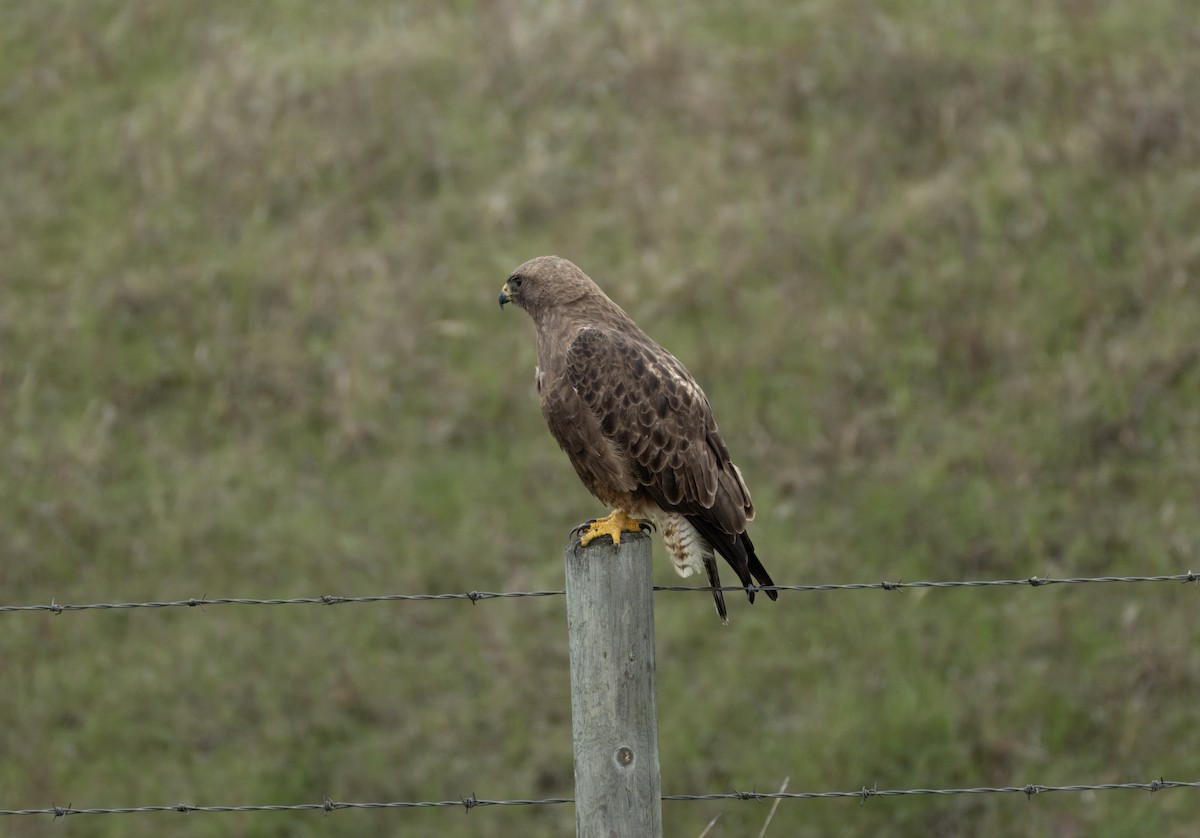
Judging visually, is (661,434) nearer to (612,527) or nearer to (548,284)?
(612,527)

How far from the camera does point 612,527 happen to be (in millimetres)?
4531

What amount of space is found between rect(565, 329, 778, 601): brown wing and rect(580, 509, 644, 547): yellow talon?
0.40 feet

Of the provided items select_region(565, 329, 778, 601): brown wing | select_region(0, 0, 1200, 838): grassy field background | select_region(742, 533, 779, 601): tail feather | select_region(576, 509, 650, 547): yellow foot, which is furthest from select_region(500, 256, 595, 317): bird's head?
select_region(0, 0, 1200, 838): grassy field background

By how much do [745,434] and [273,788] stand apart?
3834 millimetres

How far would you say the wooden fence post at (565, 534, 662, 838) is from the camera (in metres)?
3.54

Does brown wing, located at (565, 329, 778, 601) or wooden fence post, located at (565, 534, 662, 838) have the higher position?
brown wing, located at (565, 329, 778, 601)

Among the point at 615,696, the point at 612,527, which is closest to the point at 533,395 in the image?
the point at 612,527

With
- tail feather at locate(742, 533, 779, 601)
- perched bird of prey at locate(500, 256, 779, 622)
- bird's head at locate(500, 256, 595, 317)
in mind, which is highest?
bird's head at locate(500, 256, 595, 317)

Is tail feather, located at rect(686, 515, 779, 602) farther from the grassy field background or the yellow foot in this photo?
the grassy field background

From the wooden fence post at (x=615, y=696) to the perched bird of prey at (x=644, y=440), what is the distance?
40.6 inches

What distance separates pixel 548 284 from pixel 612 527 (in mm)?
1086

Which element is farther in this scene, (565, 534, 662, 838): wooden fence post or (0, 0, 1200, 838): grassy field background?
(0, 0, 1200, 838): grassy field background

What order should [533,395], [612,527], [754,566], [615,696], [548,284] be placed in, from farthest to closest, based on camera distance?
1. [533,395]
2. [548,284]
3. [754,566]
4. [612,527]
5. [615,696]

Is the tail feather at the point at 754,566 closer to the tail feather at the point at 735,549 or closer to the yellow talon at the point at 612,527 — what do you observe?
the tail feather at the point at 735,549
